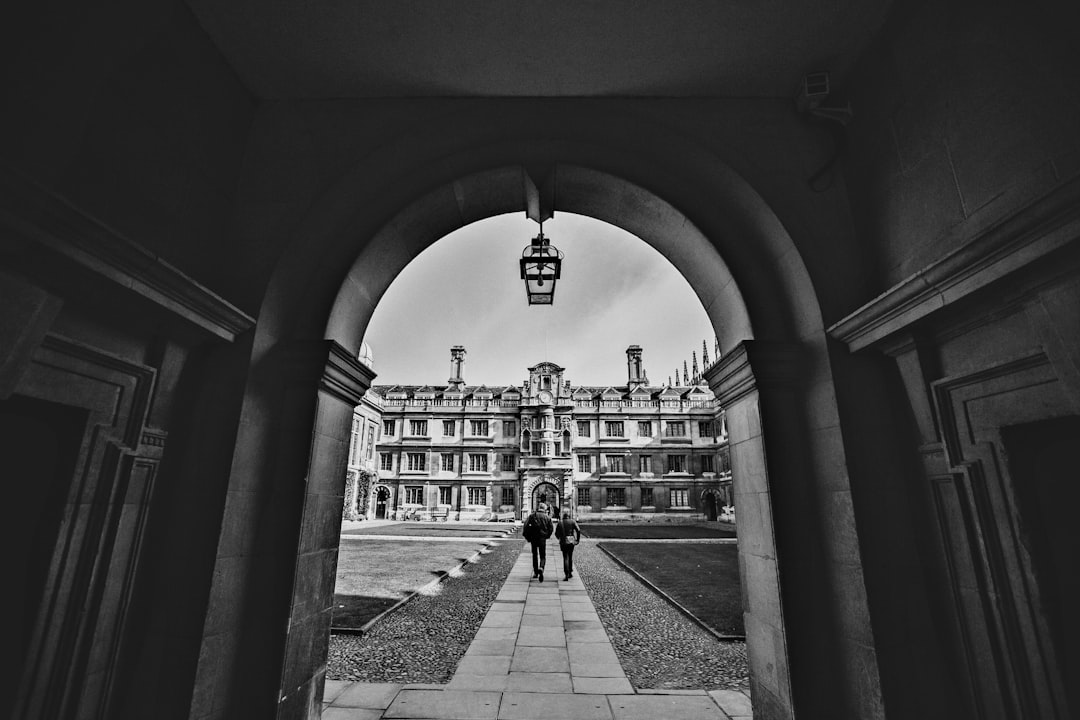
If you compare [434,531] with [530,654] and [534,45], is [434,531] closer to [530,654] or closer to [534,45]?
[530,654]

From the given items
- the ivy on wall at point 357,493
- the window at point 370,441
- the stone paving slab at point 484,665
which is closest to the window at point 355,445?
the ivy on wall at point 357,493

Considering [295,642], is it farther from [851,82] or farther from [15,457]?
[851,82]

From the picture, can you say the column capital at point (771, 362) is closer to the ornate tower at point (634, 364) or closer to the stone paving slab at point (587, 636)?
the stone paving slab at point (587, 636)

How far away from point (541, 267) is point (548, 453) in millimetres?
34695

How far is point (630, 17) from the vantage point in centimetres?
322

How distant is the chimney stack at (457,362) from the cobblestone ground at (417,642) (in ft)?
118

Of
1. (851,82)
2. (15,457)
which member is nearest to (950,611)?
(851,82)

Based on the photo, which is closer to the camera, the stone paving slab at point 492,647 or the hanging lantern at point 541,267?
the hanging lantern at point 541,267

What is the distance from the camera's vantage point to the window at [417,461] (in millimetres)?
39438

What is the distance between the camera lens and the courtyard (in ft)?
13.2

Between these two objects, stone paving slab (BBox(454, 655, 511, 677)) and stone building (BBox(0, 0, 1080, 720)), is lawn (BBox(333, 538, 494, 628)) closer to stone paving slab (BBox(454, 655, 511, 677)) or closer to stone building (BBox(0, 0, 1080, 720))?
stone paving slab (BBox(454, 655, 511, 677))

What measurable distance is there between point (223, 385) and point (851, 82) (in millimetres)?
5119

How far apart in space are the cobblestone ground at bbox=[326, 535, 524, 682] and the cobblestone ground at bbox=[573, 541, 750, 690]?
1992 mm

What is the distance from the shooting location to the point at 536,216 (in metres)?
4.56
